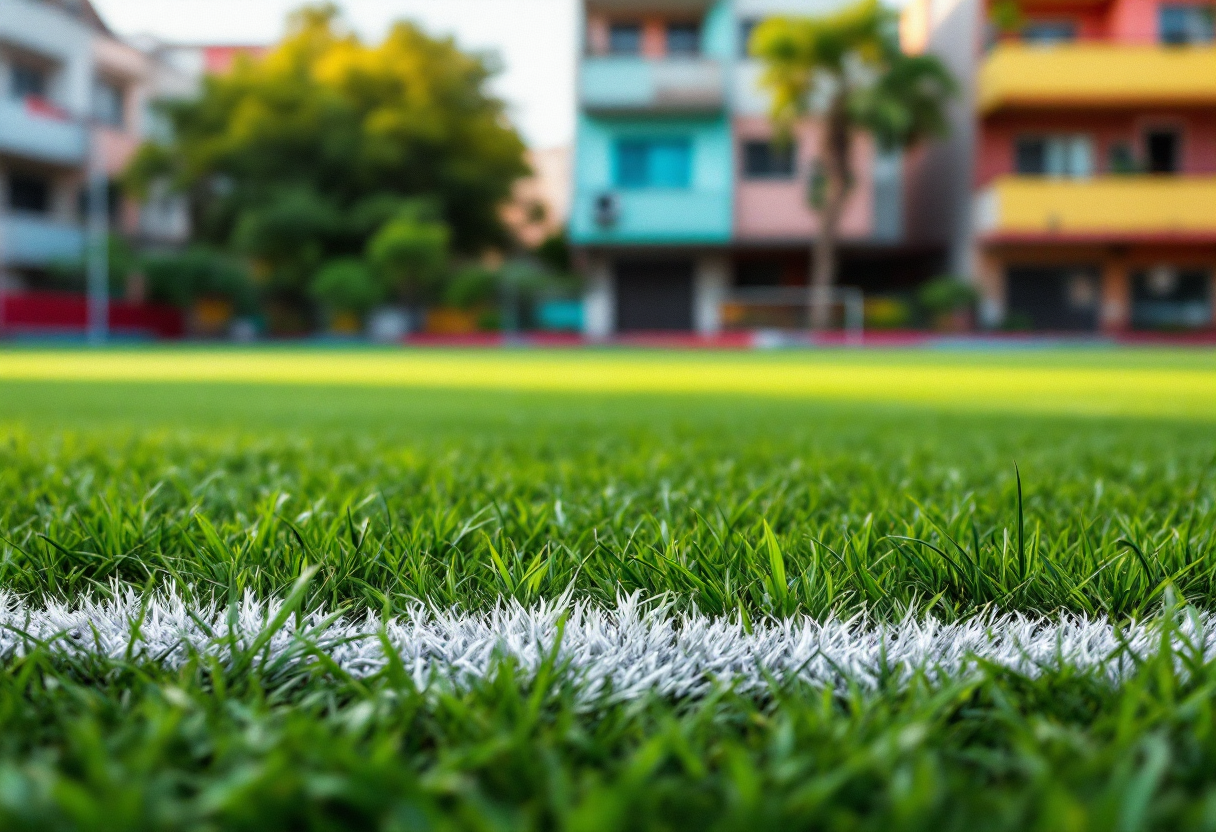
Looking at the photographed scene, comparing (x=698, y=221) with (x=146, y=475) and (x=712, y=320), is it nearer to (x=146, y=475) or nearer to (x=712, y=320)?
(x=712, y=320)

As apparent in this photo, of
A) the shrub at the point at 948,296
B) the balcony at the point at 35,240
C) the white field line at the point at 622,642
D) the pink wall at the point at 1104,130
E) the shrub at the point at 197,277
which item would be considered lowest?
the white field line at the point at 622,642

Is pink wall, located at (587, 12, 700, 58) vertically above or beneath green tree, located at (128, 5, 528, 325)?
above

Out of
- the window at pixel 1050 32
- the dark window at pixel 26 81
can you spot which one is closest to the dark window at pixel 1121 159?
the window at pixel 1050 32

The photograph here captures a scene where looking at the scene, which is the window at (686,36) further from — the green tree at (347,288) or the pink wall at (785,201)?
the green tree at (347,288)

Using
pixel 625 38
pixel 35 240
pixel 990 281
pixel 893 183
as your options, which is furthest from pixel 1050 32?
pixel 35 240

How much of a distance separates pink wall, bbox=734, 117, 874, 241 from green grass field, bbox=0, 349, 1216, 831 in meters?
21.5

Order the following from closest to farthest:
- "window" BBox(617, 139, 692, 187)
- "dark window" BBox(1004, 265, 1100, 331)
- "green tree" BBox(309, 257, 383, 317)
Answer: "green tree" BBox(309, 257, 383, 317)
"dark window" BBox(1004, 265, 1100, 331)
"window" BBox(617, 139, 692, 187)

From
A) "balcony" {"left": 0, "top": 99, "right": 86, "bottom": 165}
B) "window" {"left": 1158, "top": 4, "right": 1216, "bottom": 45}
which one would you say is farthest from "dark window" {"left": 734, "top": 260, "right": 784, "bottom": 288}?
"balcony" {"left": 0, "top": 99, "right": 86, "bottom": 165}

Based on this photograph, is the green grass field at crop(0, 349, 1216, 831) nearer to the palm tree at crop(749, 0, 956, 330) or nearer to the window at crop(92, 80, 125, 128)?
the palm tree at crop(749, 0, 956, 330)

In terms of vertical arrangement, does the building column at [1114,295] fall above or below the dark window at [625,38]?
below

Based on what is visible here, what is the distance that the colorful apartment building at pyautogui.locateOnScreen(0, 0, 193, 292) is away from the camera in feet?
88.7

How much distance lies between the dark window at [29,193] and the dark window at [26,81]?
98.1 inches

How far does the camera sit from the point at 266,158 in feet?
92.5

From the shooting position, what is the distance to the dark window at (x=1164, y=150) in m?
23.4
